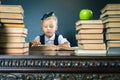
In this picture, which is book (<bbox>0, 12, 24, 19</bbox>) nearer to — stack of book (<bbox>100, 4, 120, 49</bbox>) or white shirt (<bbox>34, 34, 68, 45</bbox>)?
stack of book (<bbox>100, 4, 120, 49</bbox>)

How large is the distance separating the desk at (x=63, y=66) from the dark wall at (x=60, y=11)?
0.60m

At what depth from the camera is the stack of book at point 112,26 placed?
2.74ft

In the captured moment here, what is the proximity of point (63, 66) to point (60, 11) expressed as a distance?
2.23 ft

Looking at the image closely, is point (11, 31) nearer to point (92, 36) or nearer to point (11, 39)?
point (11, 39)

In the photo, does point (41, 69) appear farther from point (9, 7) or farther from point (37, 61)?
point (9, 7)

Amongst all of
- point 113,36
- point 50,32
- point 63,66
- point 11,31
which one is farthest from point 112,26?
point 50,32

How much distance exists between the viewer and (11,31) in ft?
2.57

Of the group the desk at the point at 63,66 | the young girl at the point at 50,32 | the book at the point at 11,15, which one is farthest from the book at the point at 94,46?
the young girl at the point at 50,32

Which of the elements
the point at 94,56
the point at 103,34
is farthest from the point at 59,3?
the point at 94,56

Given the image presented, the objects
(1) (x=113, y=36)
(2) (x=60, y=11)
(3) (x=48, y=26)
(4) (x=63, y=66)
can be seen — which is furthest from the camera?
(2) (x=60, y=11)

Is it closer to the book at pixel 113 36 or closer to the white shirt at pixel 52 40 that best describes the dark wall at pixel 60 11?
the white shirt at pixel 52 40

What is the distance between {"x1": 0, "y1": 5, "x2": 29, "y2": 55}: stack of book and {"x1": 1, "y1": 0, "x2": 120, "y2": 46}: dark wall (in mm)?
494

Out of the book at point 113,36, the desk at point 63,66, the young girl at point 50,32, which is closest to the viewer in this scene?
the desk at point 63,66

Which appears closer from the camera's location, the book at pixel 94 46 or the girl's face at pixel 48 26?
the book at pixel 94 46
